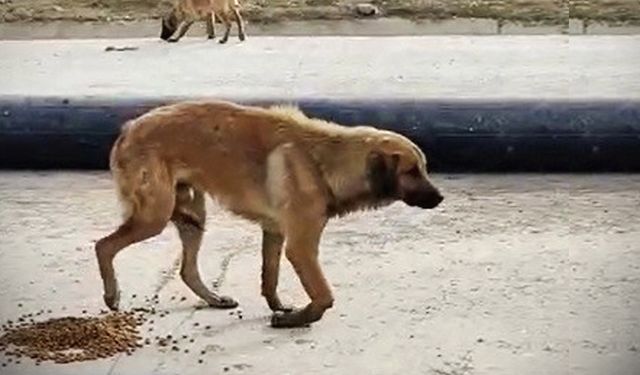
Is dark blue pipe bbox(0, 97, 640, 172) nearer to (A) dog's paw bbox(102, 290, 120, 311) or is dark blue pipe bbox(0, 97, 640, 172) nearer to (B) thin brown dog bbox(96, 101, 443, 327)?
(B) thin brown dog bbox(96, 101, 443, 327)

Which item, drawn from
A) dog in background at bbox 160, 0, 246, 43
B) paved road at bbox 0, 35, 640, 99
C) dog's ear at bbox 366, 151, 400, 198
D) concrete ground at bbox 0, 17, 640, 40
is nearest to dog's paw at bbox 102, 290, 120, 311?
dog's ear at bbox 366, 151, 400, 198

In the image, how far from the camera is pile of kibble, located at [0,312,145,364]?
321cm

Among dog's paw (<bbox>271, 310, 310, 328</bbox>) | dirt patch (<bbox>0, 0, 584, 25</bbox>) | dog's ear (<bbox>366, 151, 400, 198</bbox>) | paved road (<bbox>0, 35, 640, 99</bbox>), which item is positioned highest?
dog's ear (<bbox>366, 151, 400, 198</bbox>)

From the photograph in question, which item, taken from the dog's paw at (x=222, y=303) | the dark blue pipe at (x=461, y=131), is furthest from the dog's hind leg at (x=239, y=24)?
the dog's paw at (x=222, y=303)

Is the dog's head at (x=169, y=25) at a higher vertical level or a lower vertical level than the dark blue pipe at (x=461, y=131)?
lower

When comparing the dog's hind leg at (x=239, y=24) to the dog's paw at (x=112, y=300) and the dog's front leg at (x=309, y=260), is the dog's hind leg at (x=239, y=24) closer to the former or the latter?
the dog's paw at (x=112, y=300)

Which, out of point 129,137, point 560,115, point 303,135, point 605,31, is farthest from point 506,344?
point 605,31

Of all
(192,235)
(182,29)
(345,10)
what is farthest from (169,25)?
(192,235)

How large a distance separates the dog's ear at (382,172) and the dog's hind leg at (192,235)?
47cm

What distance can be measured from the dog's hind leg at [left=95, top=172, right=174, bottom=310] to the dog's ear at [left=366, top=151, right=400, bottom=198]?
1.55ft

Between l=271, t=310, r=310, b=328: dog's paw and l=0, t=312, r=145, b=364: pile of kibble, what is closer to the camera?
l=0, t=312, r=145, b=364: pile of kibble

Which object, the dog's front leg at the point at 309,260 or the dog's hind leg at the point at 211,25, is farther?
the dog's hind leg at the point at 211,25

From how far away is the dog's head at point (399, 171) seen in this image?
3309mm

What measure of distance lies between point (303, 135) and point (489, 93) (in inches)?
99.7
